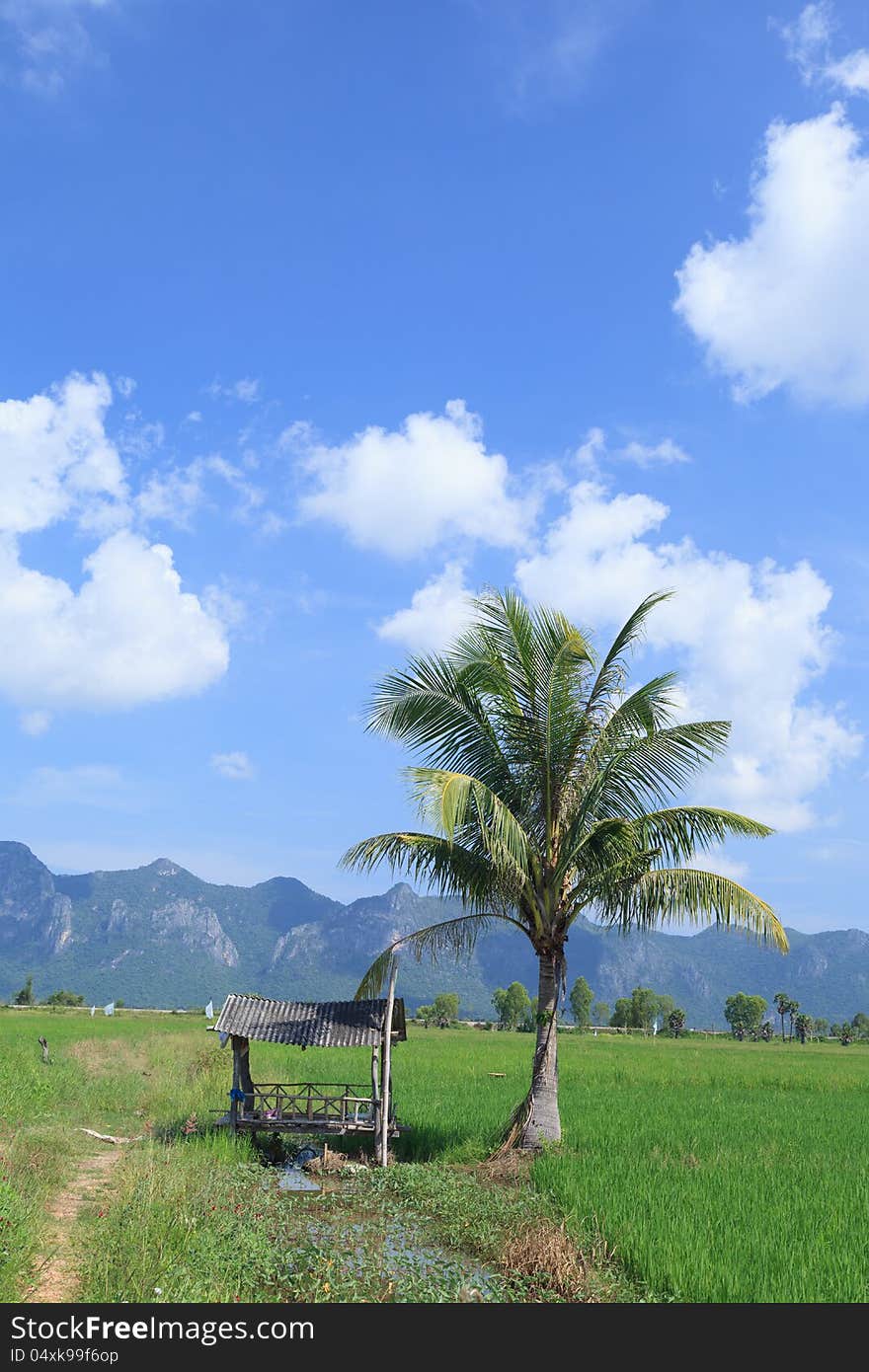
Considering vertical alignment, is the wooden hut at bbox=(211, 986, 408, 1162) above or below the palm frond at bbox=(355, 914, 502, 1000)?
below

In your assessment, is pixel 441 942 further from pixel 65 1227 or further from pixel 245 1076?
pixel 65 1227

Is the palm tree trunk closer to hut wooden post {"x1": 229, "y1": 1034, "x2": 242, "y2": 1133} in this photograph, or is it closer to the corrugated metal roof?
the corrugated metal roof

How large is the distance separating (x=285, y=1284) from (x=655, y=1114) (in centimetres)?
1400

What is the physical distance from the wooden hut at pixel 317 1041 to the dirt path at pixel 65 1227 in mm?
2305

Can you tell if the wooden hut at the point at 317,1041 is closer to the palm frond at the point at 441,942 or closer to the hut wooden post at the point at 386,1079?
the hut wooden post at the point at 386,1079

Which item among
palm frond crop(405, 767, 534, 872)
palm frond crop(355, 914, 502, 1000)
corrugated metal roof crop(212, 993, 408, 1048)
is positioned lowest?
corrugated metal roof crop(212, 993, 408, 1048)

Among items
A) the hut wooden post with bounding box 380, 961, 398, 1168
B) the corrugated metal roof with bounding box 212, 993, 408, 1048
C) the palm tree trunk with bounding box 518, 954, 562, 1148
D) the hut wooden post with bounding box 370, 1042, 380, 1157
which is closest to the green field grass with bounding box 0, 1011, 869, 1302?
the palm tree trunk with bounding box 518, 954, 562, 1148

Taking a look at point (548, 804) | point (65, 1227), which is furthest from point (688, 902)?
point (65, 1227)

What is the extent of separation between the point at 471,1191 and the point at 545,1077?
253 cm

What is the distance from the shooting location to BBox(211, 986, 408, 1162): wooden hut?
15.5 m
